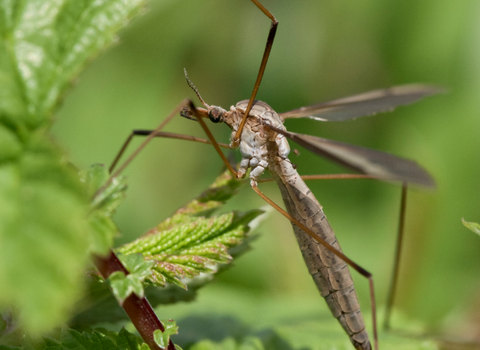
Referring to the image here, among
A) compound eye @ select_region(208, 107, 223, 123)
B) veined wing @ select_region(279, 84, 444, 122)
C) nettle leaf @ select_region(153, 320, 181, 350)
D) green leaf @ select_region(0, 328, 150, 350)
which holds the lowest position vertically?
green leaf @ select_region(0, 328, 150, 350)

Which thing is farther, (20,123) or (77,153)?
(77,153)

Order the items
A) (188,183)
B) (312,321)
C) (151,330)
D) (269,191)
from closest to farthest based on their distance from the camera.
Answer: (151,330), (312,321), (269,191), (188,183)

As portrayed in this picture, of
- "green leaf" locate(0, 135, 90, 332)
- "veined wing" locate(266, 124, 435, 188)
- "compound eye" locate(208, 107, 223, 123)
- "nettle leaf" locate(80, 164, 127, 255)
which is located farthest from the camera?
"compound eye" locate(208, 107, 223, 123)

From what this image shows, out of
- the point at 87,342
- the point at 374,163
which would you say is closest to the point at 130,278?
Result: the point at 87,342

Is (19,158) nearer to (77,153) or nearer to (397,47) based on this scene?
(77,153)

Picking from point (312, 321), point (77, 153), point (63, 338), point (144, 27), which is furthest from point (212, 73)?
point (63, 338)

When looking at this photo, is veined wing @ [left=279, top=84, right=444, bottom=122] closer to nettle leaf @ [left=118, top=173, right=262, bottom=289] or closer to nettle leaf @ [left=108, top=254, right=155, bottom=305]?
nettle leaf @ [left=118, top=173, right=262, bottom=289]

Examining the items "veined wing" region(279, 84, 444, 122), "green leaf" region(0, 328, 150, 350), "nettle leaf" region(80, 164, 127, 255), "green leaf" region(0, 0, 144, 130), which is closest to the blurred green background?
"veined wing" region(279, 84, 444, 122)

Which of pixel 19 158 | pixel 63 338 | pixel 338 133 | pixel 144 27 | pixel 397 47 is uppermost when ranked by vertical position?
pixel 397 47
